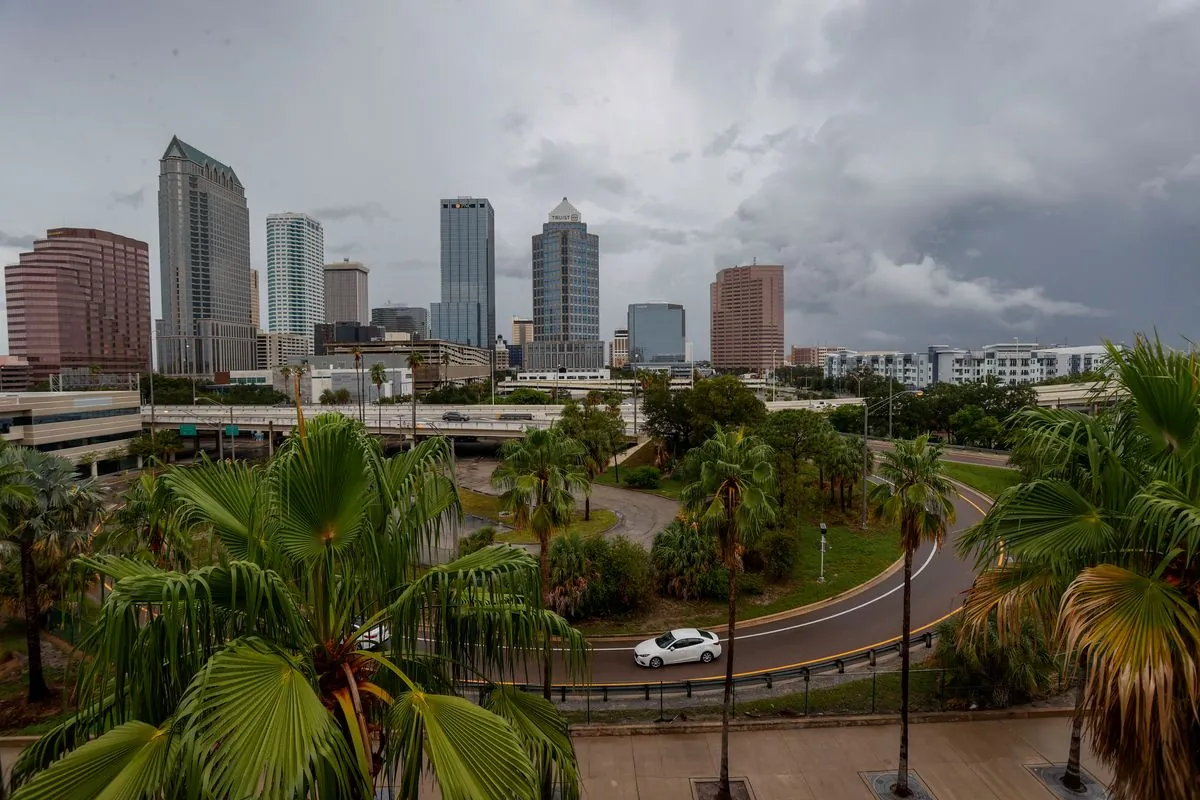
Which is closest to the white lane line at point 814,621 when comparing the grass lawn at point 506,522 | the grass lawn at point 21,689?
the grass lawn at point 506,522

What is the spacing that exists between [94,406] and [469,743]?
2950 inches

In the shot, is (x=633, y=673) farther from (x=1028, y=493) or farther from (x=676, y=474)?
(x=676, y=474)

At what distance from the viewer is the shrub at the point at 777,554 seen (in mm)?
26667

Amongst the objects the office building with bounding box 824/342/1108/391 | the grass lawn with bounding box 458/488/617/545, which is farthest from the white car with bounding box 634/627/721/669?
the office building with bounding box 824/342/1108/391

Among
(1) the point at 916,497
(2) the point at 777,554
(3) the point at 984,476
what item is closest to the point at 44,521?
(1) the point at 916,497

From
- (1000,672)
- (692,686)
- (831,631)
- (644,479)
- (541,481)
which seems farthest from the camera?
(644,479)

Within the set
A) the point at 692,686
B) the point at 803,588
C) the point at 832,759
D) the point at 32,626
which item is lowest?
the point at 803,588

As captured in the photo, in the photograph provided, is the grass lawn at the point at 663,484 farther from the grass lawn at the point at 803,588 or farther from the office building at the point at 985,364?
the office building at the point at 985,364

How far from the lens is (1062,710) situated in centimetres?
1468

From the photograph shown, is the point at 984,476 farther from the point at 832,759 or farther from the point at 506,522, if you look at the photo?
the point at 832,759

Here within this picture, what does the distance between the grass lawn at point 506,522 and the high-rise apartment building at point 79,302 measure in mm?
147270

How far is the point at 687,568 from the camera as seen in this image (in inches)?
966

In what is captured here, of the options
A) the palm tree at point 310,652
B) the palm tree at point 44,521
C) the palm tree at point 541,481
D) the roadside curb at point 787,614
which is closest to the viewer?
the palm tree at point 310,652

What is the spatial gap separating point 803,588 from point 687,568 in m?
5.26
